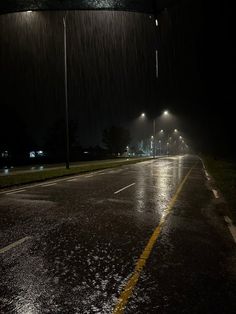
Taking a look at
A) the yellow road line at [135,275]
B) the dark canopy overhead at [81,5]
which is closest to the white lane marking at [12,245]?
the yellow road line at [135,275]

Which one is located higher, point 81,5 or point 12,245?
point 81,5

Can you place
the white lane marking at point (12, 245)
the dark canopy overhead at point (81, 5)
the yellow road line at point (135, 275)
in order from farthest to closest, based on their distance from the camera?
the dark canopy overhead at point (81, 5) → the white lane marking at point (12, 245) → the yellow road line at point (135, 275)

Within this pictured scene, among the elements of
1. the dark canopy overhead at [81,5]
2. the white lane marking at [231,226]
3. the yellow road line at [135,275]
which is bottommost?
the white lane marking at [231,226]

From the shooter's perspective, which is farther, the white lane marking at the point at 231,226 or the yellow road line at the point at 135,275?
the white lane marking at the point at 231,226

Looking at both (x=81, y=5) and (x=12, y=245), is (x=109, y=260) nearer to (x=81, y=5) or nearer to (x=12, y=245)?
(x=12, y=245)

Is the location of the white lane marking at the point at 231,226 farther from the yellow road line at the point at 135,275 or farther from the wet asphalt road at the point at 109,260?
the yellow road line at the point at 135,275

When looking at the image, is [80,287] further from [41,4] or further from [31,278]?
[41,4]

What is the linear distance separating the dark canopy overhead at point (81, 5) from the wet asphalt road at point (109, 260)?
42.4ft

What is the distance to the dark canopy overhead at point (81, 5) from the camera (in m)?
18.9

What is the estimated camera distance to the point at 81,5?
1969 cm

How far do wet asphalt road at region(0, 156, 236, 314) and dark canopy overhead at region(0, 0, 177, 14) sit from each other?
42.4 feet

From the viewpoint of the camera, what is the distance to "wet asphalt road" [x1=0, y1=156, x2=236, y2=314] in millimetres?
4215

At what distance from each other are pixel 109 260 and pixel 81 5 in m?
17.5

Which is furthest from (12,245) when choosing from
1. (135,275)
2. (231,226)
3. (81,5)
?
(81,5)
